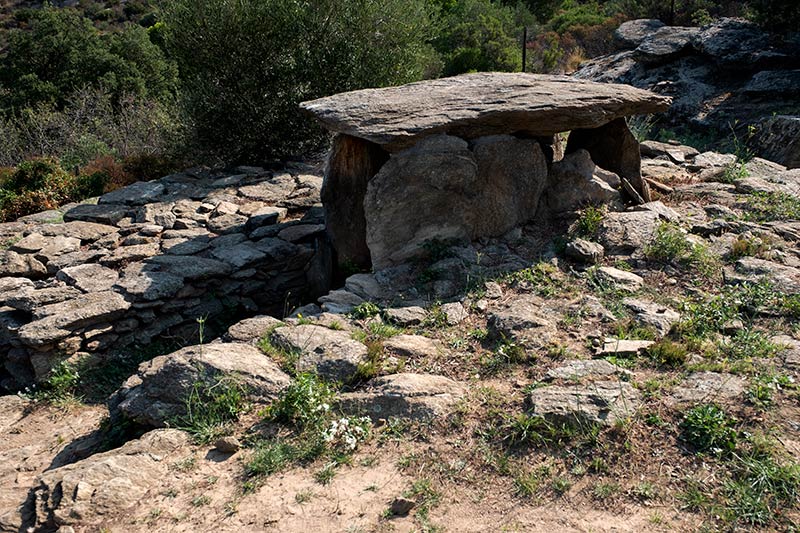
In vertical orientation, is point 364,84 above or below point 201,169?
above

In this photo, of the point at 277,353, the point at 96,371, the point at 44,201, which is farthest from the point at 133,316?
the point at 44,201

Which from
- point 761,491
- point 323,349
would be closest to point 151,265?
point 323,349

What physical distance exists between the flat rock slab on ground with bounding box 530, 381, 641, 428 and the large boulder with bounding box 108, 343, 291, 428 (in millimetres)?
1933

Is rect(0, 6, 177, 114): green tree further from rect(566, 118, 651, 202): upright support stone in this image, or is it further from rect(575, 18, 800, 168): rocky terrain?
rect(566, 118, 651, 202): upright support stone

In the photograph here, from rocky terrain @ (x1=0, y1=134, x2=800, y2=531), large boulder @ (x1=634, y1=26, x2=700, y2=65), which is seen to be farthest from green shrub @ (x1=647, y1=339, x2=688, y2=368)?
large boulder @ (x1=634, y1=26, x2=700, y2=65)

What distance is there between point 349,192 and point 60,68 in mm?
19378

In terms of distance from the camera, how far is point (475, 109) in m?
6.76

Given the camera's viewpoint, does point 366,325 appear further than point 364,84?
No

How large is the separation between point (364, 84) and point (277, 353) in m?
7.29

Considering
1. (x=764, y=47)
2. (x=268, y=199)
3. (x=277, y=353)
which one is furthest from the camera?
(x=764, y=47)

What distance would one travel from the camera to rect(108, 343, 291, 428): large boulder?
4719 millimetres

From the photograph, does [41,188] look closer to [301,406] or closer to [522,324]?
[301,406]

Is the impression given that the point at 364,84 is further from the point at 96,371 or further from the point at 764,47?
the point at 764,47

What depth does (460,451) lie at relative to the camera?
416 centimetres
